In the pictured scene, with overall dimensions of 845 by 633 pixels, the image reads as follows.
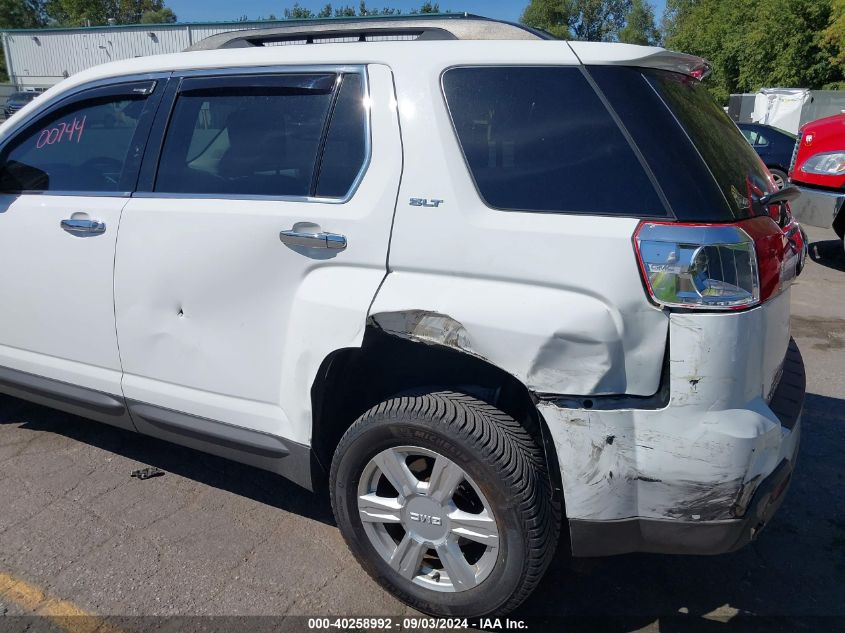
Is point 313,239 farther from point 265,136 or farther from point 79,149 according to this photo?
point 79,149

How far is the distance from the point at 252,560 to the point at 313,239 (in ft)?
4.54

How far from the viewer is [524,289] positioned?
6.86 ft

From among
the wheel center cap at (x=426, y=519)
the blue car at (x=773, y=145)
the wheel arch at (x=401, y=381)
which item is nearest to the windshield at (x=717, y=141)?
the wheel arch at (x=401, y=381)

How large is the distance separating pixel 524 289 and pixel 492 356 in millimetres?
230

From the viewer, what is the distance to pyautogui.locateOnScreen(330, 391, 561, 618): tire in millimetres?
2182

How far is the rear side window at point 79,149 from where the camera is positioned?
120 inches

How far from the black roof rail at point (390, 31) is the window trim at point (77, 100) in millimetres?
341

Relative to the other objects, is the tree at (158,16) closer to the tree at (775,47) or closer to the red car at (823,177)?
Result: the tree at (775,47)

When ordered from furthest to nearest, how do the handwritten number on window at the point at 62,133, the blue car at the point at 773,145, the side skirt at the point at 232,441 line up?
the blue car at the point at 773,145, the handwritten number on window at the point at 62,133, the side skirt at the point at 232,441

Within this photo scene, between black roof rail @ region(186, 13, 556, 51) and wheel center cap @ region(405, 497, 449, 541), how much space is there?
1.67m

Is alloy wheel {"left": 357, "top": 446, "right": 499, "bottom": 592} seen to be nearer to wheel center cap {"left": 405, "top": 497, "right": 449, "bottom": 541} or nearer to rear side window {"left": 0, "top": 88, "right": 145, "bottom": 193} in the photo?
wheel center cap {"left": 405, "top": 497, "right": 449, "bottom": 541}

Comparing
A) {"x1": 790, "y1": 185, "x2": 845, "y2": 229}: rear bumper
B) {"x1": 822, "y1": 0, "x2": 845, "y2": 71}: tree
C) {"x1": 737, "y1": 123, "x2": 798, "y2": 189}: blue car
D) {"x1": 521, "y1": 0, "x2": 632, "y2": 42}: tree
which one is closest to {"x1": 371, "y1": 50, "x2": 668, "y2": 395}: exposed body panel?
{"x1": 790, "y1": 185, "x2": 845, "y2": 229}: rear bumper

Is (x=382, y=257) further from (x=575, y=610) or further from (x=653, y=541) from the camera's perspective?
(x=575, y=610)

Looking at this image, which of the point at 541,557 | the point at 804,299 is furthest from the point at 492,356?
the point at 804,299
